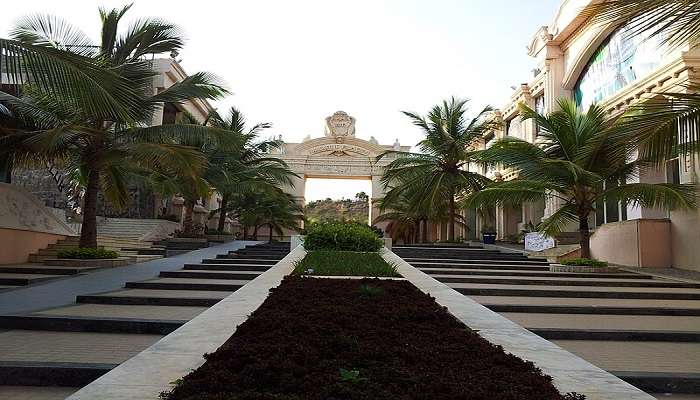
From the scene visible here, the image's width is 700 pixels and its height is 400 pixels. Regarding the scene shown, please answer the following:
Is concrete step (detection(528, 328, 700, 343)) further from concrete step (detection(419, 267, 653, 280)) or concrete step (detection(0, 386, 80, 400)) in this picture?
concrete step (detection(419, 267, 653, 280))

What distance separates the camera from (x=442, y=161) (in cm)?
2498

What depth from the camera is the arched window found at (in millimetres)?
18031

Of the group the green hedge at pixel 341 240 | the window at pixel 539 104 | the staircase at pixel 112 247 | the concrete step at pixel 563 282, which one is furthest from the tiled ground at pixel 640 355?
the window at pixel 539 104

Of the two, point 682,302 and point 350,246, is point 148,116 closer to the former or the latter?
point 350,246

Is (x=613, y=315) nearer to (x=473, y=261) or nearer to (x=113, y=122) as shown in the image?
(x=473, y=261)

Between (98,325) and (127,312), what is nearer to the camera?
(98,325)

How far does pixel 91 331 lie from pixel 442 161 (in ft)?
67.4

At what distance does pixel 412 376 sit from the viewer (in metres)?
3.08

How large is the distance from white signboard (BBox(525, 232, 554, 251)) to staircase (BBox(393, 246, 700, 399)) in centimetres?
558

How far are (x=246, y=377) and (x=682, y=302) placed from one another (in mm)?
9574

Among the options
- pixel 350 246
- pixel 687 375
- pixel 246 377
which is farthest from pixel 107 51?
pixel 687 375

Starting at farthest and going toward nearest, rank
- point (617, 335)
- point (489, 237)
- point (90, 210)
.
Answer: point (489, 237), point (90, 210), point (617, 335)

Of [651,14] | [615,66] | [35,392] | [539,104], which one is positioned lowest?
[35,392]

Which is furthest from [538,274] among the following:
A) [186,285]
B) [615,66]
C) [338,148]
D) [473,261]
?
[338,148]
